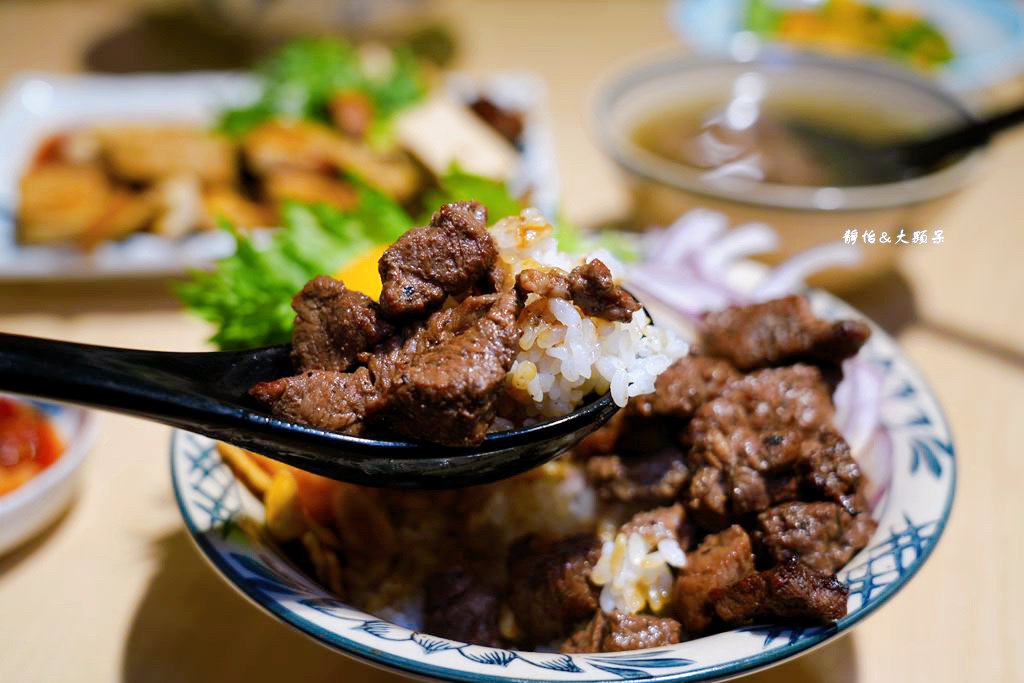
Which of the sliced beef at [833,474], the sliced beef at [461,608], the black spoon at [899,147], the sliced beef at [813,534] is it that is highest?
the black spoon at [899,147]

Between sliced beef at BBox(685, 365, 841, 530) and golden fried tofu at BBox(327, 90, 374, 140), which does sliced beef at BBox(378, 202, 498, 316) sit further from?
golden fried tofu at BBox(327, 90, 374, 140)

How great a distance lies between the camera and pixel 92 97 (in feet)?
14.1

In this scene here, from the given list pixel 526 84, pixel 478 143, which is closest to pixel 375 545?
pixel 478 143

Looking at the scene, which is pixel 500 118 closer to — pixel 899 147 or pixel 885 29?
pixel 899 147

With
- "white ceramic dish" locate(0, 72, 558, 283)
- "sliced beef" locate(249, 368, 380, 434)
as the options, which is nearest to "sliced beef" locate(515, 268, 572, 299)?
"sliced beef" locate(249, 368, 380, 434)

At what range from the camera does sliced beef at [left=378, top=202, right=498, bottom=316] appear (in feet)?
5.12

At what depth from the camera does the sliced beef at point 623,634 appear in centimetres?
153

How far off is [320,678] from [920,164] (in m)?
3.03

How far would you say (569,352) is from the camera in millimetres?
1509

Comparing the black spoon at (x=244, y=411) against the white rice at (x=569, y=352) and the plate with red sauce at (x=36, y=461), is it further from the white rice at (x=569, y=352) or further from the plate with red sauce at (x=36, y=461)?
the plate with red sauce at (x=36, y=461)

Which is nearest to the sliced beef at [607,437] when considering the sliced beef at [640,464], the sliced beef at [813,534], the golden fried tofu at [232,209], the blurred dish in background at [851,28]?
the sliced beef at [640,464]

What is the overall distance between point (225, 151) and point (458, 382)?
2.83 metres

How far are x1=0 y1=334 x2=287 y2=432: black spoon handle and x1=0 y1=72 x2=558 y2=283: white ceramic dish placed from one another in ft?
5.43

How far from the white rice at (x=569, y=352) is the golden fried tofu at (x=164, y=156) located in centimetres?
245
